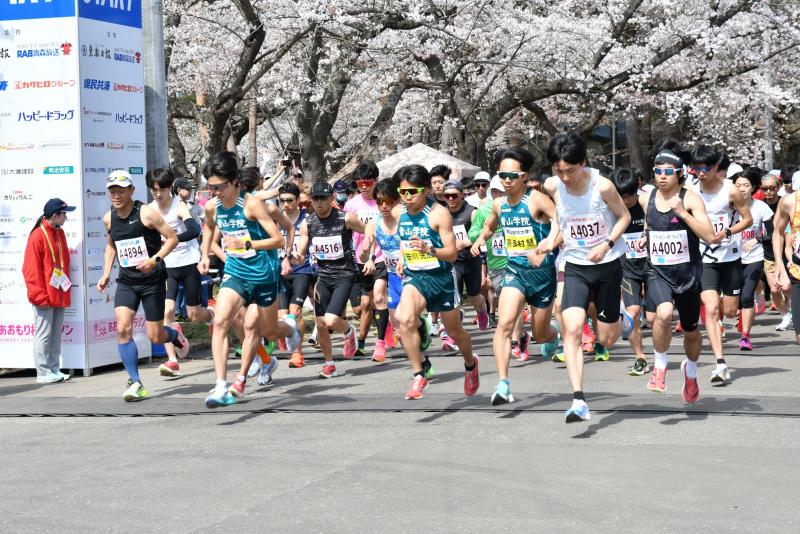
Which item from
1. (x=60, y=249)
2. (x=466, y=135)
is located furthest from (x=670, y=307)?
(x=466, y=135)

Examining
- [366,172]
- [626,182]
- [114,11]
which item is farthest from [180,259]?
[626,182]

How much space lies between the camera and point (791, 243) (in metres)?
10.9

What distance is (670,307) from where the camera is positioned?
882 cm

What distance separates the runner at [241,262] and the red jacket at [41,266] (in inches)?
99.9

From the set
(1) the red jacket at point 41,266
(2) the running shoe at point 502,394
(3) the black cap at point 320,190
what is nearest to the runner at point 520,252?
(2) the running shoe at point 502,394

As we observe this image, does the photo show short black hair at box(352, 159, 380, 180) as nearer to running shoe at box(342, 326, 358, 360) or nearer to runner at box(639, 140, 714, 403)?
→ running shoe at box(342, 326, 358, 360)

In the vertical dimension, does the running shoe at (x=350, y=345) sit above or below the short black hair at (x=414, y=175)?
below


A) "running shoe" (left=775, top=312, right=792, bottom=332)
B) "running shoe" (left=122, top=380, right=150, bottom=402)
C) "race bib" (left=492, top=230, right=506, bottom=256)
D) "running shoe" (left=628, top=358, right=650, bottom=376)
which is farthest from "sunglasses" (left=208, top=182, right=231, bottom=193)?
"running shoe" (left=775, top=312, right=792, bottom=332)

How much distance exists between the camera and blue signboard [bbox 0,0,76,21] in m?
11.8

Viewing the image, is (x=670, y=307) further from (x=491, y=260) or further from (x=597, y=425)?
(x=491, y=260)

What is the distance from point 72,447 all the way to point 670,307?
430 cm

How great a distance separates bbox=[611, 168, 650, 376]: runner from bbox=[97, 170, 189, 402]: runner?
3.87 metres

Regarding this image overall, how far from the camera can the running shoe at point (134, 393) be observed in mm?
10078

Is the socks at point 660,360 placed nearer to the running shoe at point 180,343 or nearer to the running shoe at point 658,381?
the running shoe at point 658,381
